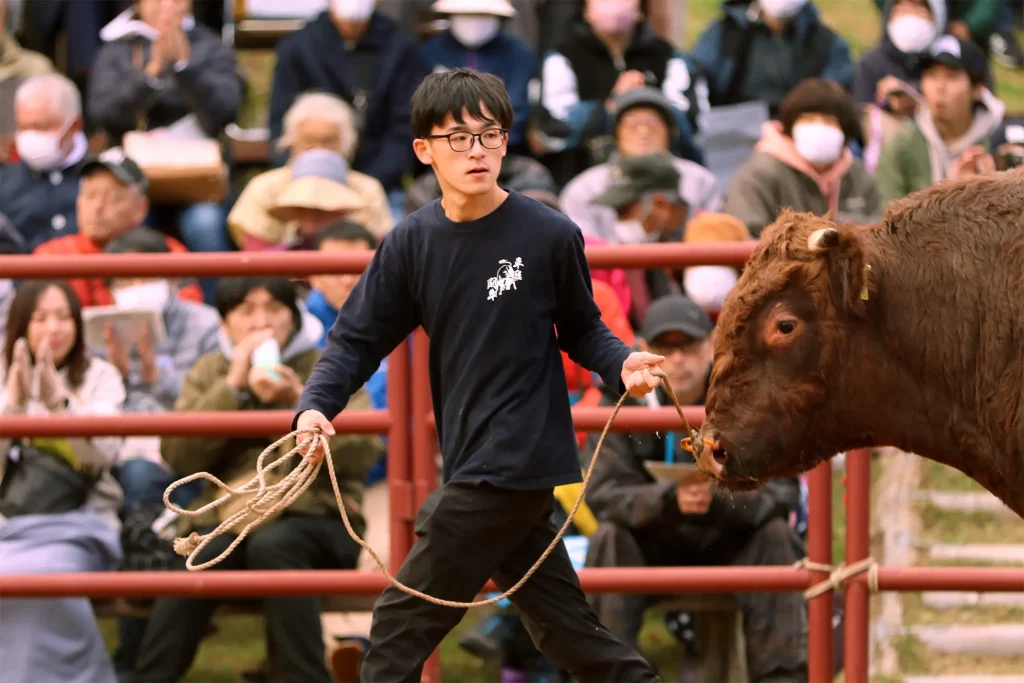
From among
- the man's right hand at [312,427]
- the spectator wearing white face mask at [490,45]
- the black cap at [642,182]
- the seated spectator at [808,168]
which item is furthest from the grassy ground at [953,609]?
the man's right hand at [312,427]

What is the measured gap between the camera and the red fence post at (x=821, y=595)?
4551 mm

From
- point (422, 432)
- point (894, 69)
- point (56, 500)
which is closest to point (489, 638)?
point (422, 432)

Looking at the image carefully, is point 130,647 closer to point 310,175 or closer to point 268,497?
point 268,497

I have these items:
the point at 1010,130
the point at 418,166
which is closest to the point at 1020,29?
the point at 1010,130

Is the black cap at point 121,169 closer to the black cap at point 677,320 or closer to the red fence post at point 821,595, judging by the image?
the black cap at point 677,320

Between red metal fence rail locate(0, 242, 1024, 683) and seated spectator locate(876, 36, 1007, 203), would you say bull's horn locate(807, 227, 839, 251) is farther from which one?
seated spectator locate(876, 36, 1007, 203)

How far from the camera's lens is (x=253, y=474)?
5.26m

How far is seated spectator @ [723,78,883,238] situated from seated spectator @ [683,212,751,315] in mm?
452

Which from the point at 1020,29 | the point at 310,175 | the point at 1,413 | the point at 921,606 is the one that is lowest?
the point at 921,606

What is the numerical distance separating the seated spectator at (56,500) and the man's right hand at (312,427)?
1672mm

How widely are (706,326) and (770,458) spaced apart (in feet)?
5.22

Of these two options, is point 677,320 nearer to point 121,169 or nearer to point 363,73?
point 121,169

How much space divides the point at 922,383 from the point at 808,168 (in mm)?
3545

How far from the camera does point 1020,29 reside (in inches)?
432
